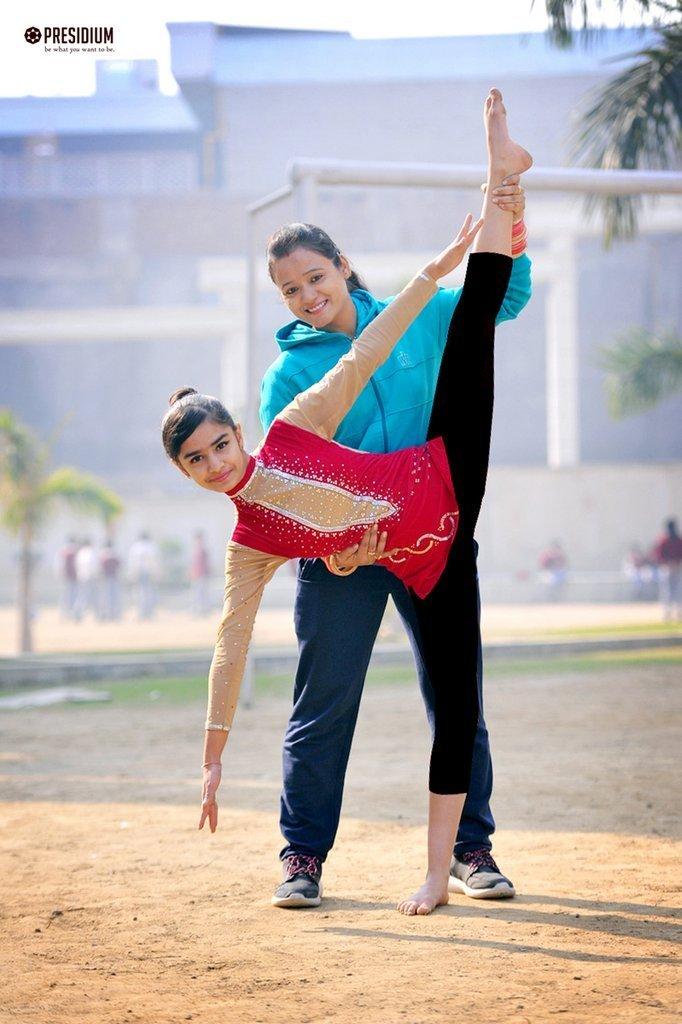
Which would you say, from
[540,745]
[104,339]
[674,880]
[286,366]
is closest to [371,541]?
[286,366]

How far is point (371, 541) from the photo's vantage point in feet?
11.1

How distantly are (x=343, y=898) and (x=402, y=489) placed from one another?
4.02 ft

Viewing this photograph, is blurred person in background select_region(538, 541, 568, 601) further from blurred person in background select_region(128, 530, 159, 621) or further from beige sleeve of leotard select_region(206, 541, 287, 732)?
beige sleeve of leotard select_region(206, 541, 287, 732)

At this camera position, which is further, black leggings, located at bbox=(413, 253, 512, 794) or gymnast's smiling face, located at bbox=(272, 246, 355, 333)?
gymnast's smiling face, located at bbox=(272, 246, 355, 333)

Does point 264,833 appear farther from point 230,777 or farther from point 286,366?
point 286,366

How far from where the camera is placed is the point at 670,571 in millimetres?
19672

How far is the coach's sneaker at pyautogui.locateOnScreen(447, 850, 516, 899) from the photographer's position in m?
3.73

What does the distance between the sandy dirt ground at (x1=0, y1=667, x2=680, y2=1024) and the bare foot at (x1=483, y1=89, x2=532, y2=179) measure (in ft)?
6.53

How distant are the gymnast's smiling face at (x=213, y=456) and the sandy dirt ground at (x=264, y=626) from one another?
9.72 meters

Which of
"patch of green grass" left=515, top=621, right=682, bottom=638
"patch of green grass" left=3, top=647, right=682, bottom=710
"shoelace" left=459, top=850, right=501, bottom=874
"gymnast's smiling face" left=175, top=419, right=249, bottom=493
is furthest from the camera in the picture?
"patch of green grass" left=515, top=621, right=682, bottom=638

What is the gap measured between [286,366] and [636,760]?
3.16 m

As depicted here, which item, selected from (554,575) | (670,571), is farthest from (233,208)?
(670,571)

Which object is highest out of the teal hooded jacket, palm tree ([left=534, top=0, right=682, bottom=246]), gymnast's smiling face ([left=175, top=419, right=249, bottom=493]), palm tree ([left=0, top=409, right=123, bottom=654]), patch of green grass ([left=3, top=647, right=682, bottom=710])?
palm tree ([left=534, top=0, right=682, bottom=246])

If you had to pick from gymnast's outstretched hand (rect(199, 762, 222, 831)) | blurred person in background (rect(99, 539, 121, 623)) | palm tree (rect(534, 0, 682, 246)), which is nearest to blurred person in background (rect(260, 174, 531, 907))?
gymnast's outstretched hand (rect(199, 762, 222, 831))
